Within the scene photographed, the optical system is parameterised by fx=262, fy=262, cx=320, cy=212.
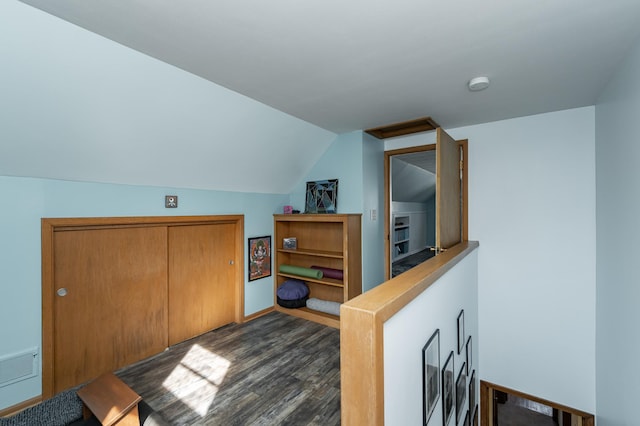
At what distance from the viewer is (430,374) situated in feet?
4.37

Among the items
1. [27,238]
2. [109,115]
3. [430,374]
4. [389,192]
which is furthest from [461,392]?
[27,238]

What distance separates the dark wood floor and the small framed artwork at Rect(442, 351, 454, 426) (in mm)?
737

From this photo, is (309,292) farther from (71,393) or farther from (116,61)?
(116,61)

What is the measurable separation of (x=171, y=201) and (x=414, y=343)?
103 inches

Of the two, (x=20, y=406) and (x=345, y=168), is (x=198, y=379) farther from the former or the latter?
(x=345, y=168)

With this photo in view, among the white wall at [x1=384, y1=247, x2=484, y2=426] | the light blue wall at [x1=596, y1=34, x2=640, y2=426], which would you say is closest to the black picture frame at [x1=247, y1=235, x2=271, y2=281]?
the white wall at [x1=384, y1=247, x2=484, y2=426]

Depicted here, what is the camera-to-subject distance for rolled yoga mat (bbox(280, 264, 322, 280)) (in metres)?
3.46

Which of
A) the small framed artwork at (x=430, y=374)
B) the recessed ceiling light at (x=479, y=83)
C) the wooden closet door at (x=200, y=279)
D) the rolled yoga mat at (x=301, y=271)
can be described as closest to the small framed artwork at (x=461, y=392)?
the small framed artwork at (x=430, y=374)

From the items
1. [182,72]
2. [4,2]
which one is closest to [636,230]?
[182,72]

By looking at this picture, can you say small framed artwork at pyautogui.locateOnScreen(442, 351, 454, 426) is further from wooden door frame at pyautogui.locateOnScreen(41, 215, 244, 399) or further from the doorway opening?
wooden door frame at pyautogui.locateOnScreen(41, 215, 244, 399)

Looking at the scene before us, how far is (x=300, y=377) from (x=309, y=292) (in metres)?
1.56

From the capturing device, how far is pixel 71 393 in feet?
6.26

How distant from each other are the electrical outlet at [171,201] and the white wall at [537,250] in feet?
10.9

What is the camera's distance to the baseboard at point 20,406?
183 cm
